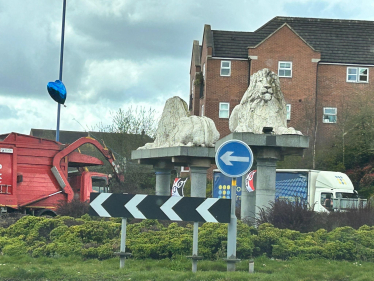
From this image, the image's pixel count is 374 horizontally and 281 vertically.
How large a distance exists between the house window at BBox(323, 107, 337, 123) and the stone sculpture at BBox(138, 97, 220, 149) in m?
26.9

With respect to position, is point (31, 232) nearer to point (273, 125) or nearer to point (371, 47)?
point (273, 125)

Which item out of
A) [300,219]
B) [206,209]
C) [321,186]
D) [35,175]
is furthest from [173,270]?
[321,186]

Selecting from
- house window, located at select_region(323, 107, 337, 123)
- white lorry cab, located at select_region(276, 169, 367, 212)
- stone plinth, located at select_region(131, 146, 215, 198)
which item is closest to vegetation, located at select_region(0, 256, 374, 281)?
stone plinth, located at select_region(131, 146, 215, 198)

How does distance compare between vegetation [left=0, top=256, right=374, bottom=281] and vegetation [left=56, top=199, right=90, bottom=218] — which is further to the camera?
vegetation [left=56, top=199, right=90, bottom=218]

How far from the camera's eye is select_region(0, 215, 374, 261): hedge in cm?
1256

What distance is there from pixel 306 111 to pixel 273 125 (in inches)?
1080

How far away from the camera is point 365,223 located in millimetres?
16109

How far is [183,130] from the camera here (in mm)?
18969

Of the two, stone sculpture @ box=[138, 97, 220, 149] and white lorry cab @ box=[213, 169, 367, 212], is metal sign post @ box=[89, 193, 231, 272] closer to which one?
stone sculpture @ box=[138, 97, 220, 149]

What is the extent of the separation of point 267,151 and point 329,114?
31208 millimetres

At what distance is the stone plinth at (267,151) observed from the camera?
15.7 meters

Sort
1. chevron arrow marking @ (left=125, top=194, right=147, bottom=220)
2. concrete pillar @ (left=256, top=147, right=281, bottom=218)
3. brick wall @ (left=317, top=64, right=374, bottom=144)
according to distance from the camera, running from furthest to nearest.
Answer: brick wall @ (left=317, top=64, right=374, bottom=144) → concrete pillar @ (left=256, top=147, right=281, bottom=218) → chevron arrow marking @ (left=125, top=194, right=147, bottom=220)

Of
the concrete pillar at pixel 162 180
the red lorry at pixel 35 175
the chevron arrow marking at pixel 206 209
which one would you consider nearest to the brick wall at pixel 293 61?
the red lorry at pixel 35 175

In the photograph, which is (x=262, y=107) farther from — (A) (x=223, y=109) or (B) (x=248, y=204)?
(A) (x=223, y=109)
